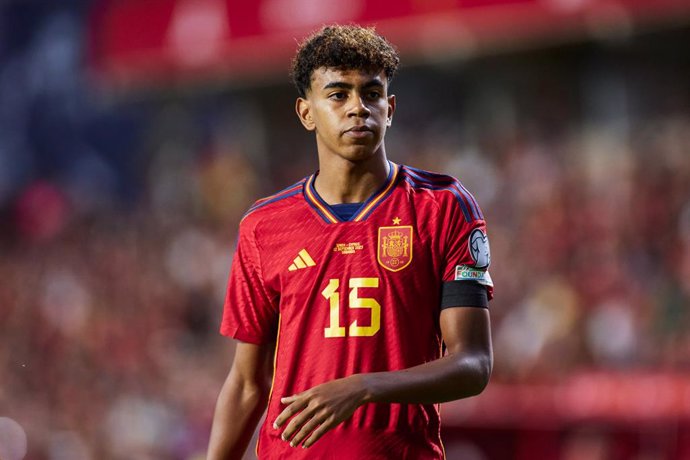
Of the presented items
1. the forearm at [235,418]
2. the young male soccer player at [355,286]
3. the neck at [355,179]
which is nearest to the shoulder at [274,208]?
the young male soccer player at [355,286]

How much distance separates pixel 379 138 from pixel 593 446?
4.59m

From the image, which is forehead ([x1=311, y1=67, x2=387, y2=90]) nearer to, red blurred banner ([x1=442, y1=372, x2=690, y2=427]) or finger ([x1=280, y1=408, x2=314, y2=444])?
finger ([x1=280, y1=408, x2=314, y2=444])

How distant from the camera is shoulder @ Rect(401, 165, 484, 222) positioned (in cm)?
323

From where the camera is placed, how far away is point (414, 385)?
2.89 m

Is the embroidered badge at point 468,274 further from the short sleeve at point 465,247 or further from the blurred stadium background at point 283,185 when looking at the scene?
the blurred stadium background at point 283,185

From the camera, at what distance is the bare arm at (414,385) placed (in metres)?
2.73

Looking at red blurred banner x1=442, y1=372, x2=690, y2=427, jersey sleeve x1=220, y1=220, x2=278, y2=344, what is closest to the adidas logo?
jersey sleeve x1=220, y1=220, x2=278, y2=344

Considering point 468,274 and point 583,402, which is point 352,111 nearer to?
point 468,274

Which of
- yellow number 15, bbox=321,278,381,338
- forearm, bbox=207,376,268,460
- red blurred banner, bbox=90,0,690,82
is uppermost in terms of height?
red blurred banner, bbox=90,0,690,82

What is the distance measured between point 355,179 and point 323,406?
0.88 metres

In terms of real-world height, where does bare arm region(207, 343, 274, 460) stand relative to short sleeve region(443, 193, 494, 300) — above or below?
below

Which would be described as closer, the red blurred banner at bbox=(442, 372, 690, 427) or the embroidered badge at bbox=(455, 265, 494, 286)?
the embroidered badge at bbox=(455, 265, 494, 286)

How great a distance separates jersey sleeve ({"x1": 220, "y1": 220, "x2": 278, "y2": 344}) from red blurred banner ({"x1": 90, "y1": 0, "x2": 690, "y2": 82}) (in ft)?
24.9

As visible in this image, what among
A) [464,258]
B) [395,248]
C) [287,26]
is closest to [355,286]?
[395,248]
